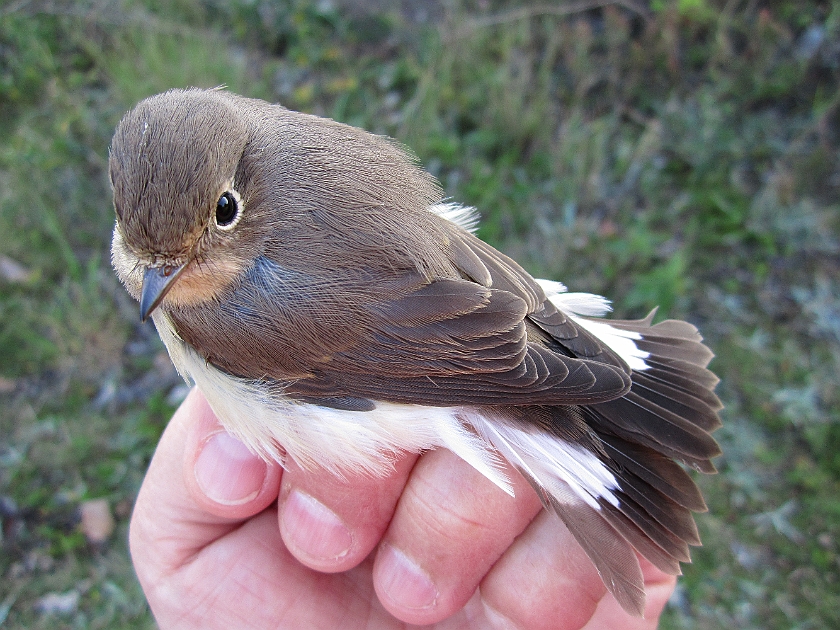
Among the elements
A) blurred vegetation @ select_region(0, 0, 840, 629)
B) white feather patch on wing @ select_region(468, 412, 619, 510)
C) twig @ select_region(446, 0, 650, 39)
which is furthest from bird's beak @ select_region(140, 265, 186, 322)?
twig @ select_region(446, 0, 650, 39)

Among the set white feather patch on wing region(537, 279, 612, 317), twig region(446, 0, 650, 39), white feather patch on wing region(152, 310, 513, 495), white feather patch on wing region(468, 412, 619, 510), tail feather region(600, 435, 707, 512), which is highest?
twig region(446, 0, 650, 39)

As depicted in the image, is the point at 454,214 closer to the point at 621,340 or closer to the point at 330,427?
the point at 621,340

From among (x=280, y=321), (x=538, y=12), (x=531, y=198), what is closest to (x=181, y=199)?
(x=280, y=321)

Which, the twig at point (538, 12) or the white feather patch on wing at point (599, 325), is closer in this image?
the white feather patch on wing at point (599, 325)

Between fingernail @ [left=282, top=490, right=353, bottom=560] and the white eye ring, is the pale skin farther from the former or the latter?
the white eye ring

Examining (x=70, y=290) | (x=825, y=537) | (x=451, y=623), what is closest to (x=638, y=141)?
(x=825, y=537)

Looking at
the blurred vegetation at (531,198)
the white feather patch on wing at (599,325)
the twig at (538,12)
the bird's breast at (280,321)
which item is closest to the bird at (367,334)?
the bird's breast at (280,321)

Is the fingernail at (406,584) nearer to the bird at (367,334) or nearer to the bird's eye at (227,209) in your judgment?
the bird at (367,334)
